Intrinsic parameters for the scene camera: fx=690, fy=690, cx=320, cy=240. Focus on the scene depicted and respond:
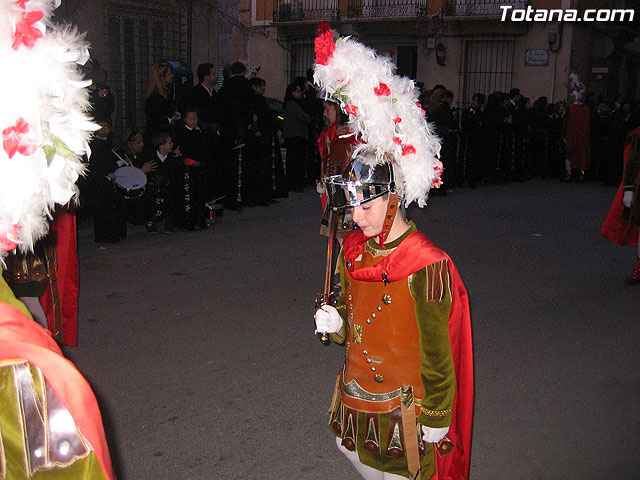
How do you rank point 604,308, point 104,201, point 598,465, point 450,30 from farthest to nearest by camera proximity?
point 450,30
point 104,201
point 604,308
point 598,465

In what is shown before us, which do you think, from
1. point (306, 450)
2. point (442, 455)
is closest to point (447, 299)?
point (442, 455)

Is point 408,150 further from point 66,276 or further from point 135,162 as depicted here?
point 135,162

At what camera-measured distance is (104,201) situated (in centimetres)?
817

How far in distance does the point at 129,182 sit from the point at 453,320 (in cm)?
654

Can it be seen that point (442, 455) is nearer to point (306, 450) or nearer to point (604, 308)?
point (306, 450)

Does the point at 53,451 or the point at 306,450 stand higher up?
the point at 53,451

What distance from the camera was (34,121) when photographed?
144cm

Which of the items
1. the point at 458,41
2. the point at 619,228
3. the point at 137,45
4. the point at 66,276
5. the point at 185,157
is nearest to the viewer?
the point at 66,276

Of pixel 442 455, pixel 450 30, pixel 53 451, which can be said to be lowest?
pixel 442 455

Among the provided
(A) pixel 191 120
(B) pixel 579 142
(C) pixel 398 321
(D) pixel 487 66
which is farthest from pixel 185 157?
(D) pixel 487 66

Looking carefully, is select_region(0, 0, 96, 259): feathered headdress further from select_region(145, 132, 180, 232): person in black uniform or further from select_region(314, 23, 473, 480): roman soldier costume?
select_region(145, 132, 180, 232): person in black uniform

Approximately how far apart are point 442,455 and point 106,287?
4795 mm

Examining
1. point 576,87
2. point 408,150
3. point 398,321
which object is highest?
point 576,87

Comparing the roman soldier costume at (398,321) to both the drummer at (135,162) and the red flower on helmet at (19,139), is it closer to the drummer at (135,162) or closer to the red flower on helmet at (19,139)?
the red flower on helmet at (19,139)
